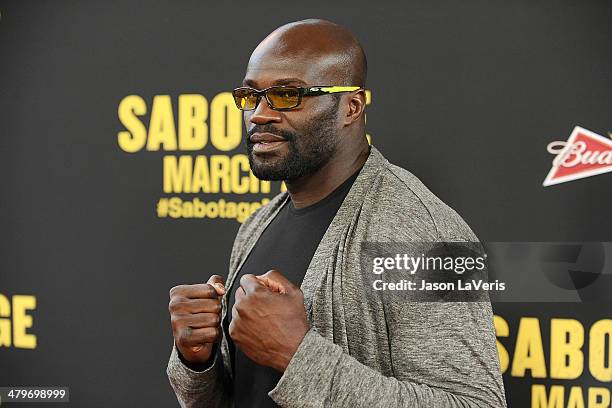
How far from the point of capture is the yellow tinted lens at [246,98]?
1.09 meters

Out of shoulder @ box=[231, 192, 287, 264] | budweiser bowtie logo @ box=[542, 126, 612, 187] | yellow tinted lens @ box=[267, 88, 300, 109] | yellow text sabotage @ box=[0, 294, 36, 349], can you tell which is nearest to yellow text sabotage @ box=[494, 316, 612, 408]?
budweiser bowtie logo @ box=[542, 126, 612, 187]

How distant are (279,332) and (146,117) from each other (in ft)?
4.27

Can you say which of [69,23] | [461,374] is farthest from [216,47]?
[461,374]

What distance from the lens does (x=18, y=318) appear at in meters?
2.13

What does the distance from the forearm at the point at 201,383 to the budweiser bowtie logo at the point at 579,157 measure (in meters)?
1.04

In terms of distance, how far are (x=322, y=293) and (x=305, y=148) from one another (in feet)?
0.78

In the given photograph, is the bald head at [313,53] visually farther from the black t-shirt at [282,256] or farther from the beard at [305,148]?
the black t-shirt at [282,256]

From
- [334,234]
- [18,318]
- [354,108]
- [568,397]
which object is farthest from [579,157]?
[18,318]

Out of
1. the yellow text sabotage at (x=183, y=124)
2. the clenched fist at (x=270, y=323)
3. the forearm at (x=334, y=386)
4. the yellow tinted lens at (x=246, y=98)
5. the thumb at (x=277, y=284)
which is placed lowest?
the forearm at (x=334, y=386)

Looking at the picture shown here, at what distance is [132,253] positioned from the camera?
208 centimetres

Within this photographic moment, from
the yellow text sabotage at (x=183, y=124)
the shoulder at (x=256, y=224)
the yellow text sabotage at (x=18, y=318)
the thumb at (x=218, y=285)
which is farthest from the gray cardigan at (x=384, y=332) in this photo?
the yellow text sabotage at (x=18, y=318)

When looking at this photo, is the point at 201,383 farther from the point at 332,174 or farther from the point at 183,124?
the point at 183,124

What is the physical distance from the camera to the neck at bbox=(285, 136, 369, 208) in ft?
3.68

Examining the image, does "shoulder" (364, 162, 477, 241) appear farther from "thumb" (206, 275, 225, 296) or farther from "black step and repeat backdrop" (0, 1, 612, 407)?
"black step and repeat backdrop" (0, 1, 612, 407)
